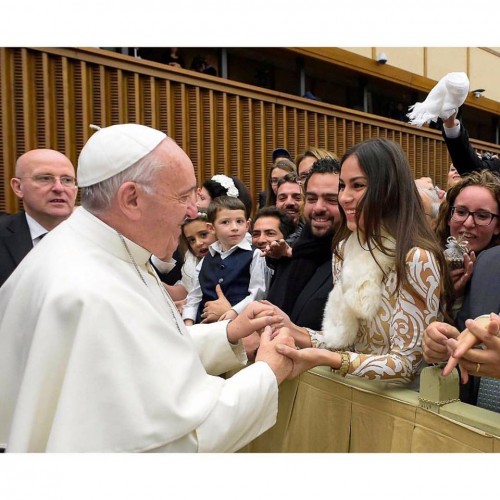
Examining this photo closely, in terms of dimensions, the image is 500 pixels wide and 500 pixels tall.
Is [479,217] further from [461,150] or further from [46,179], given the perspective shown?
[46,179]

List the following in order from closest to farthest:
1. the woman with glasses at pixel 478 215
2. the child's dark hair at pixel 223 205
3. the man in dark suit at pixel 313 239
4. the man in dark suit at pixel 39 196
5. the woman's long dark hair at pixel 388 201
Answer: the woman's long dark hair at pixel 388 201, the woman with glasses at pixel 478 215, the man in dark suit at pixel 313 239, the man in dark suit at pixel 39 196, the child's dark hair at pixel 223 205

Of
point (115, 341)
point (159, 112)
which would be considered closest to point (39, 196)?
point (115, 341)

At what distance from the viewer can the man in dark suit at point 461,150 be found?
8.14ft

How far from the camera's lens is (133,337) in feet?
3.43

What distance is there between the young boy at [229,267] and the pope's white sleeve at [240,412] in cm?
137

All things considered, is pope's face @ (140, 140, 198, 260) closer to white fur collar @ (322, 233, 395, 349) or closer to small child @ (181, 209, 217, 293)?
white fur collar @ (322, 233, 395, 349)

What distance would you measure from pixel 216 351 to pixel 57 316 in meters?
0.62

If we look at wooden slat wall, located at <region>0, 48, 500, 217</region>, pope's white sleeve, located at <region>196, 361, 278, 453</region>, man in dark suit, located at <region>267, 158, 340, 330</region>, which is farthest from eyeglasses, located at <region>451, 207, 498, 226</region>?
wooden slat wall, located at <region>0, 48, 500, 217</region>

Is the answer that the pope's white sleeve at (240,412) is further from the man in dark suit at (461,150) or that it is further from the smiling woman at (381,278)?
the man in dark suit at (461,150)

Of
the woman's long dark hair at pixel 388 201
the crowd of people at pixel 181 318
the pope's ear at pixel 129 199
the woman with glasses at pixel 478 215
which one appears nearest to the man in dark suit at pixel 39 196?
the crowd of people at pixel 181 318

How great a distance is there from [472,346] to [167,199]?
2.37ft

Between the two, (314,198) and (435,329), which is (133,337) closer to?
(435,329)
